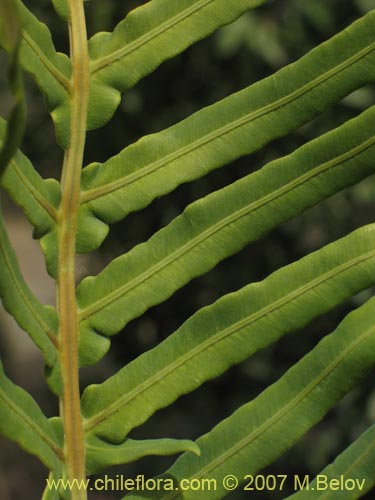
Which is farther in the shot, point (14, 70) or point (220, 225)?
point (220, 225)

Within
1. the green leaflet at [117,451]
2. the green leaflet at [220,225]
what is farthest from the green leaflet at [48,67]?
the green leaflet at [117,451]

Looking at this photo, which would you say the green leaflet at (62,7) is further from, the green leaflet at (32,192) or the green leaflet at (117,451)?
the green leaflet at (117,451)

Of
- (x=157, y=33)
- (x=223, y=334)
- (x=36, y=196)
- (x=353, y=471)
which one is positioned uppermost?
(x=157, y=33)

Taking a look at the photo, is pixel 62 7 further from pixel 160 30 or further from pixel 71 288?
pixel 71 288

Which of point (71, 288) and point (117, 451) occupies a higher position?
point (71, 288)

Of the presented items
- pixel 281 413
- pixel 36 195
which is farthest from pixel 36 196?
pixel 281 413

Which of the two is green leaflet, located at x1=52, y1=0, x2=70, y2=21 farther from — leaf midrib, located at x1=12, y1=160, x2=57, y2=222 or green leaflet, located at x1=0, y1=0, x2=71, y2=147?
leaf midrib, located at x1=12, y1=160, x2=57, y2=222

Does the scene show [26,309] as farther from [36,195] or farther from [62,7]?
[62,7]

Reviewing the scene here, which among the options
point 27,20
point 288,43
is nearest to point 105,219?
point 27,20
